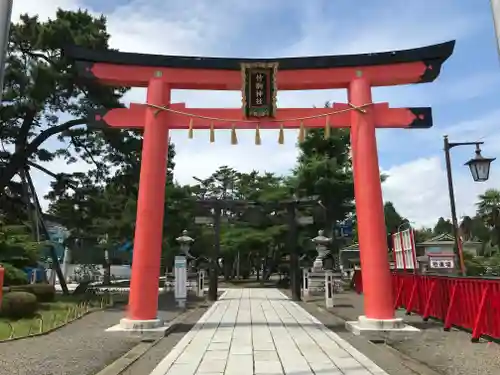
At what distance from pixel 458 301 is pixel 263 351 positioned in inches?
192

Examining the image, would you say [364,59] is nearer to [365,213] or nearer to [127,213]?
[365,213]

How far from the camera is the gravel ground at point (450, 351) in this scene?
6.37m

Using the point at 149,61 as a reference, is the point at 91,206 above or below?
below

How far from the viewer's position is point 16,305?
12.4 m

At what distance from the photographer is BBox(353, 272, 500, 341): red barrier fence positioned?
8.25 m

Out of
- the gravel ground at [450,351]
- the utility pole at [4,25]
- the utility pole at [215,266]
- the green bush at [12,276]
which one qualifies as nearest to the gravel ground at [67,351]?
the utility pole at [4,25]

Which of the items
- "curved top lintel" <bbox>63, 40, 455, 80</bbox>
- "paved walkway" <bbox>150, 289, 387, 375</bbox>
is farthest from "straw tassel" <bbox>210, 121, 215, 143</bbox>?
"paved walkway" <bbox>150, 289, 387, 375</bbox>

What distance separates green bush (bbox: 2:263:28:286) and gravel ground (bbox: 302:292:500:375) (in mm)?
12018

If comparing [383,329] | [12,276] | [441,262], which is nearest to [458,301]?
[383,329]

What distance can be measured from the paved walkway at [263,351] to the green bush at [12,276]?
7.11 meters

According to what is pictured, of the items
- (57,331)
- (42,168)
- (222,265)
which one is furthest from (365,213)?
(222,265)

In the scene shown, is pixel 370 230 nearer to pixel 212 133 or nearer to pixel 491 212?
pixel 212 133

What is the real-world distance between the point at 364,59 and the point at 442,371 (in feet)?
22.7

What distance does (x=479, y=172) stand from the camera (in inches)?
368
